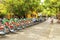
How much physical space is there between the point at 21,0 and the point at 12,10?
2370 mm

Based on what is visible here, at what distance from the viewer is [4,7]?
135 feet

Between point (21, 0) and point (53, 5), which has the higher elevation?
point (21, 0)

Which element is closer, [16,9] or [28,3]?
[16,9]

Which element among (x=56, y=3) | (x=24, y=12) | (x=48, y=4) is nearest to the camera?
(x=24, y=12)

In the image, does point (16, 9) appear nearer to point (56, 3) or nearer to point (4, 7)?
point (4, 7)

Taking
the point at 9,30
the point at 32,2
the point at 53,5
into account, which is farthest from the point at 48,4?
the point at 9,30

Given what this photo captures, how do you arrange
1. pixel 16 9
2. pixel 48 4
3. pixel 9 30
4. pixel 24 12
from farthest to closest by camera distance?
pixel 48 4
pixel 24 12
pixel 16 9
pixel 9 30

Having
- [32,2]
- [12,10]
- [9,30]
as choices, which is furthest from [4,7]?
[9,30]

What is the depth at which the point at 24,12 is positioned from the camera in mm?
40625

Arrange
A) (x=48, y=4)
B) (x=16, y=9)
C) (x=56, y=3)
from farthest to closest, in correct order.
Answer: (x=48, y=4) → (x=56, y=3) → (x=16, y=9)

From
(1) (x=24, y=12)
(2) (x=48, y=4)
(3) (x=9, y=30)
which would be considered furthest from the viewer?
(2) (x=48, y=4)

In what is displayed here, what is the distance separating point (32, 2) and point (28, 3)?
1490 millimetres

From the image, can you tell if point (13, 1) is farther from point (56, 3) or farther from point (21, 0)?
point (56, 3)

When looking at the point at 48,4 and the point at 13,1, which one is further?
the point at 48,4
